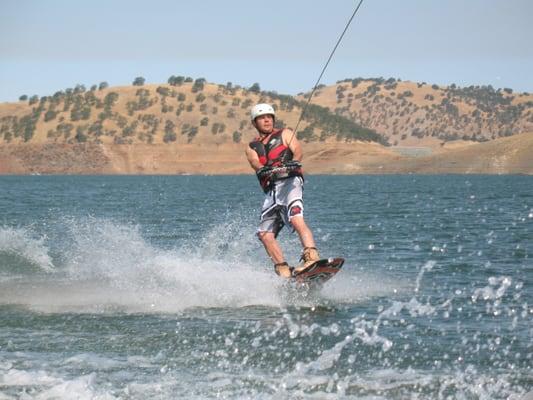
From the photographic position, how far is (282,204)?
10781mm

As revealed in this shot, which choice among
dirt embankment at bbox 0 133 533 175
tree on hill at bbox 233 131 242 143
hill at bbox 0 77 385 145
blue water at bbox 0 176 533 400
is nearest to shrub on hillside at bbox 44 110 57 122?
hill at bbox 0 77 385 145

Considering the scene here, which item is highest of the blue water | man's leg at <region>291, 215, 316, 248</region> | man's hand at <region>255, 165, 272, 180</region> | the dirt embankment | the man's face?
the dirt embankment

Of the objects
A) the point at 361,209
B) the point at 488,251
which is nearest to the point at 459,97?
the point at 361,209

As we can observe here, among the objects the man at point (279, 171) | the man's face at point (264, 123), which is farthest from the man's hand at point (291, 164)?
the man's face at point (264, 123)

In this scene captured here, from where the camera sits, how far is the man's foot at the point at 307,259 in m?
10.2

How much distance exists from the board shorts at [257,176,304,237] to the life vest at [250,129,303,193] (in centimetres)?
10

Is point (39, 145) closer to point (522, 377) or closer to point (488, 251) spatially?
point (488, 251)

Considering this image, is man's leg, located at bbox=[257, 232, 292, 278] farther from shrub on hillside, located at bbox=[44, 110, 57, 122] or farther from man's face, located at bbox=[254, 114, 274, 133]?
shrub on hillside, located at bbox=[44, 110, 57, 122]

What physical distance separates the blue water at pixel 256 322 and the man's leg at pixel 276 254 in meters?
0.14

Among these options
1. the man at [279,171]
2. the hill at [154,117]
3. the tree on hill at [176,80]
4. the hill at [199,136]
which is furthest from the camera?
the tree on hill at [176,80]

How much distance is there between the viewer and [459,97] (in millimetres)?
158250

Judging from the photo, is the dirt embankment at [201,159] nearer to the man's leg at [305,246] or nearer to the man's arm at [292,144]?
the man's arm at [292,144]

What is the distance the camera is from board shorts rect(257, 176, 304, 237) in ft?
35.0

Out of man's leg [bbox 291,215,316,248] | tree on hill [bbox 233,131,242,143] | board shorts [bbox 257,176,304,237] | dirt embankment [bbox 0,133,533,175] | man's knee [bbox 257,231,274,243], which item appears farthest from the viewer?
tree on hill [bbox 233,131,242,143]
